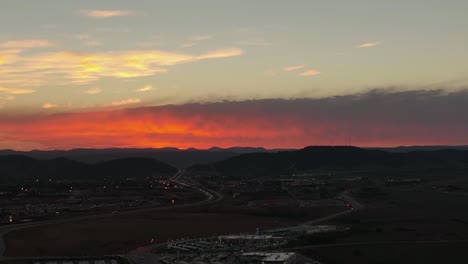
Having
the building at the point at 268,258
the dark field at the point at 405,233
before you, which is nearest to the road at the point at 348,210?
the dark field at the point at 405,233

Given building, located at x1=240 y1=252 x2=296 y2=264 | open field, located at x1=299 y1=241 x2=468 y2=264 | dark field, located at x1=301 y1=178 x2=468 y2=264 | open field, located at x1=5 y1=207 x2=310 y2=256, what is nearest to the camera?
building, located at x1=240 y1=252 x2=296 y2=264

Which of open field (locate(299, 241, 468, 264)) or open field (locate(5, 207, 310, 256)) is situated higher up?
open field (locate(5, 207, 310, 256))

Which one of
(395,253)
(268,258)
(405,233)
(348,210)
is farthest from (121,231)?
(348,210)

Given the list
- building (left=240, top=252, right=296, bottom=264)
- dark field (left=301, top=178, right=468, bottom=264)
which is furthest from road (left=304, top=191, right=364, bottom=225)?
building (left=240, top=252, right=296, bottom=264)

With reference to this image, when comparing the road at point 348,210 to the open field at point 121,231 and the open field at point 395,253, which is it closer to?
the open field at point 121,231

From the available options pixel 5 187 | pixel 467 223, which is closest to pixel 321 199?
pixel 467 223

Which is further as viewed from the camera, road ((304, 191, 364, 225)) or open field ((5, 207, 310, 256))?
road ((304, 191, 364, 225))

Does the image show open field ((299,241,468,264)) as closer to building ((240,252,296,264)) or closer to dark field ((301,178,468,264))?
dark field ((301,178,468,264))

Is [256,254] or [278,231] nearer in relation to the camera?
[256,254]

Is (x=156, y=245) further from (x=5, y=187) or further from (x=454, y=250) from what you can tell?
(x=5, y=187)

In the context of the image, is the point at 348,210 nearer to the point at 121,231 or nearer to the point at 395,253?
the point at 121,231

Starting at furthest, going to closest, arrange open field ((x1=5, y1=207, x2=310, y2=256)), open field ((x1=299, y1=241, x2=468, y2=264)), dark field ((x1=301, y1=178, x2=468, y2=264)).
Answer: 1. open field ((x1=5, y1=207, x2=310, y2=256))
2. dark field ((x1=301, y1=178, x2=468, y2=264))
3. open field ((x1=299, y1=241, x2=468, y2=264))
